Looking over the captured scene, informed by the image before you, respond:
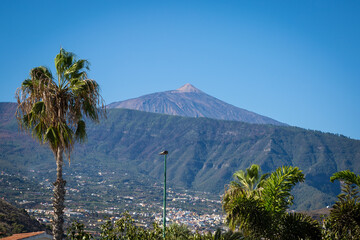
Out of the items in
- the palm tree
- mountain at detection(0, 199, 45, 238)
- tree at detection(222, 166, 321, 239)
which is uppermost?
the palm tree

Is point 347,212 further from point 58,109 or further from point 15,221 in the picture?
point 15,221

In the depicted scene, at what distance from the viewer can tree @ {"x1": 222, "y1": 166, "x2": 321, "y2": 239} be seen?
54.1ft

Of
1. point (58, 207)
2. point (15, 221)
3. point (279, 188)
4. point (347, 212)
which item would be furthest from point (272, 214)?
point (15, 221)

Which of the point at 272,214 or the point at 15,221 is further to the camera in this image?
the point at 15,221

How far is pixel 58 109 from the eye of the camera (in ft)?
50.0

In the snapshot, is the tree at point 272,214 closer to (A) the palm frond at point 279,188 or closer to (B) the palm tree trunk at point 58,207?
(A) the palm frond at point 279,188

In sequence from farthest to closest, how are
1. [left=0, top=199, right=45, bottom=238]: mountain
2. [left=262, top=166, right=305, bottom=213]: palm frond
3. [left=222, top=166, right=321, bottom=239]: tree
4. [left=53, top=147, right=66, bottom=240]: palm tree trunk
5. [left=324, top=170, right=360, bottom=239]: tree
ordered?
[left=0, top=199, right=45, bottom=238]: mountain < [left=262, top=166, right=305, bottom=213]: palm frond < [left=222, top=166, right=321, bottom=239]: tree < [left=324, top=170, right=360, bottom=239]: tree < [left=53, top=147, right=66, bottom=240]: palm tree trunk

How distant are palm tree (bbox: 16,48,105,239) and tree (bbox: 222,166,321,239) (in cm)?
565

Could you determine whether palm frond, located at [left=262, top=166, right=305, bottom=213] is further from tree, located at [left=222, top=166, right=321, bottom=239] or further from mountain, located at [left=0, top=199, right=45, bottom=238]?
mountain, located at [left=0, top=199, right=45, bottom=238]

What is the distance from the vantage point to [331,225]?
55.6 feet

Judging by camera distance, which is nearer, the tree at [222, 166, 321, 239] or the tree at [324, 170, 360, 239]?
the tree at [324, 170, 360, 239]

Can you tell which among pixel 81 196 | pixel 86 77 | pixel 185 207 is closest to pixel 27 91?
pixel 86 77

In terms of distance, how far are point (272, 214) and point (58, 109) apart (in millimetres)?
8048

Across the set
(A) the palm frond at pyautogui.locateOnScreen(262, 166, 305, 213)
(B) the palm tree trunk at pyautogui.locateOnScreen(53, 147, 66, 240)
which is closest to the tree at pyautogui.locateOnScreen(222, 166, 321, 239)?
(A) the palm frond at pyautogui.locateOnScreen(262, 166, 305, 213)
